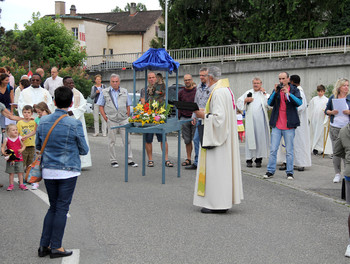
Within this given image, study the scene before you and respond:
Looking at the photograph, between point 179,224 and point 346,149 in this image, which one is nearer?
point 346,149

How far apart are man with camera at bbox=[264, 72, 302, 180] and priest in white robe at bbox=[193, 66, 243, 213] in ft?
10.6

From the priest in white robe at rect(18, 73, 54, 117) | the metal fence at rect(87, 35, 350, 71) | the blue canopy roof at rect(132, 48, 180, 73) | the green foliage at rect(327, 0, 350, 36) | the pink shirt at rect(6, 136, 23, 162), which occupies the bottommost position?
the pink shirt at rect(6, 136, 23, 162)

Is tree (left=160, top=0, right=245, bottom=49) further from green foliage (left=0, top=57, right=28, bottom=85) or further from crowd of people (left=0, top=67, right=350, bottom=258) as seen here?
crowd of people (left=0, top=67, right=350, bottom=258)

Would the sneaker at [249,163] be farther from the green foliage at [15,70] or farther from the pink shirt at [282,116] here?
the green foliage at [15,70]

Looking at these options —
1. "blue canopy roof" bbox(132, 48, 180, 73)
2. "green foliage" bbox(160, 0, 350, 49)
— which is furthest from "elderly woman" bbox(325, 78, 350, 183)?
"green foliage" bbox(160, 0, 350, 49)

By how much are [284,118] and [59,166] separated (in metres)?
6.51

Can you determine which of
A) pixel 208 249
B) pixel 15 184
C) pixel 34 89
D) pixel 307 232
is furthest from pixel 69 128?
pixel 34 89

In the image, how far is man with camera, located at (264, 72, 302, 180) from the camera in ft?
36.6

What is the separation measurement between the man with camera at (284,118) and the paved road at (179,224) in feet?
1.78

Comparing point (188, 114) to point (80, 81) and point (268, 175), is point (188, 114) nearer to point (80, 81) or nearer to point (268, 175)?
point (268, 175)

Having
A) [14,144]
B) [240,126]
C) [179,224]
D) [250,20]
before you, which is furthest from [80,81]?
[179,224]

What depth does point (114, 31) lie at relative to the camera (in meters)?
62.3

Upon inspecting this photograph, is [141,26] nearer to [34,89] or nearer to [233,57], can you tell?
[233,57]

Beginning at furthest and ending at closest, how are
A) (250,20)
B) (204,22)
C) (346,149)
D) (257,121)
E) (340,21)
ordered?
(204,22), (250,20), (340,21), (257,121), (346,149)
